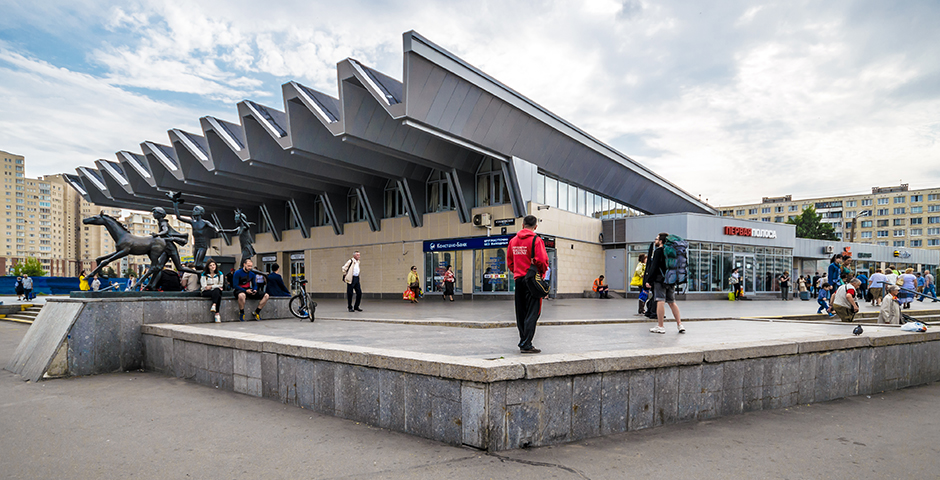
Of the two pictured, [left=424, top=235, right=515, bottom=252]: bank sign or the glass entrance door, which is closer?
[left=424, top=235, right=515, bottom=252]: bank sign

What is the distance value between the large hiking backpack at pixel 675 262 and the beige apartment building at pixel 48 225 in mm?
117084

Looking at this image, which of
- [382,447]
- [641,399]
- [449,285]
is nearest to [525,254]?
[641,399]

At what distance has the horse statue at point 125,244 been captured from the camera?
1027 cm

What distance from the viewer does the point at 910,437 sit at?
5121 mm

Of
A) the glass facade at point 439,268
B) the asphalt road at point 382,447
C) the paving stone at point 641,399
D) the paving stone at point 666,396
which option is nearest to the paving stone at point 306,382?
the asphalt road at point 382,447

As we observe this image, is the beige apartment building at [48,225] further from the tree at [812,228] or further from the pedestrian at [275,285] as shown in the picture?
the pedestrian at [275,285]

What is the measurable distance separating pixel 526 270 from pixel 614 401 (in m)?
1.64

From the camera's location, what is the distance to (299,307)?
12.1 metres

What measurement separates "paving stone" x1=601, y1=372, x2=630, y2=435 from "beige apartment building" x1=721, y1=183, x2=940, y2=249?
85.2 meters

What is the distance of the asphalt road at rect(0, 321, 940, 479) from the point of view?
3994mm

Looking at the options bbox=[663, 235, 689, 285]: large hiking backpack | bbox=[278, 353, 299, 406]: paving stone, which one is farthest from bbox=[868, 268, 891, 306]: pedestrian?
bbox=[278, 353, 299, 406]: paving stone

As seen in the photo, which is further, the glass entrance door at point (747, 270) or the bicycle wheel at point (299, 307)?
the glass entrance door at point (747, 270)

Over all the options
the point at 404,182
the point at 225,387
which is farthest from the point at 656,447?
the point at 404,182

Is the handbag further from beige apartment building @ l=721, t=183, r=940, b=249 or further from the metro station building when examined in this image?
beige apartment building @ l=721, t=183, r=940, b=249
